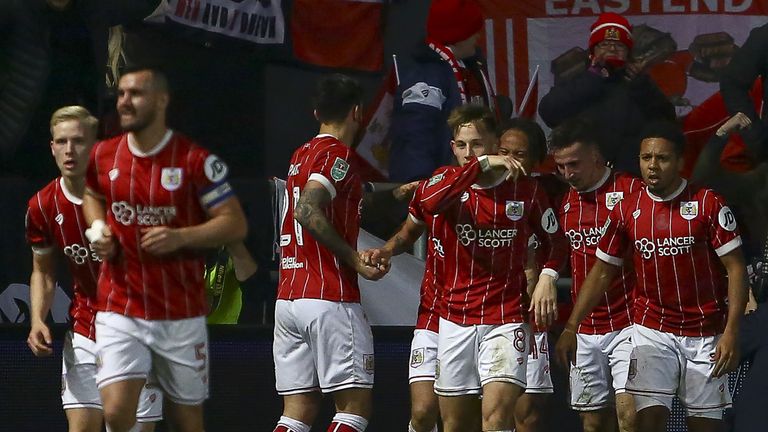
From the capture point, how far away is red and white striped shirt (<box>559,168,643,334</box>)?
9547 mm

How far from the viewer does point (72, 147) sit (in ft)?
27.4

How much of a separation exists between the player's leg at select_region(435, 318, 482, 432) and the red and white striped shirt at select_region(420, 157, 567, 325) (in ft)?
0.25

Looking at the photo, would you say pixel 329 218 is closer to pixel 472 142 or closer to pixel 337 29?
pixel 472 142

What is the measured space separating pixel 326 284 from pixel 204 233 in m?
1.40

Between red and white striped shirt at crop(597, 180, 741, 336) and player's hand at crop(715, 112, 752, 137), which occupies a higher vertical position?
player's hand at crop(715, 112, 752, 137)

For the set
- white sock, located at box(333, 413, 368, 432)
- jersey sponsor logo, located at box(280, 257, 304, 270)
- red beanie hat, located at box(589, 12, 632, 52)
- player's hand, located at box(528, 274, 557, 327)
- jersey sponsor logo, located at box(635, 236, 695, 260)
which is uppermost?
red beanie hat, located at box(589, 12, 632, 52)

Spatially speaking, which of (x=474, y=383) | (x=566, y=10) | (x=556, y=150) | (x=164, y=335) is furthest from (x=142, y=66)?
(x=566, y=10)

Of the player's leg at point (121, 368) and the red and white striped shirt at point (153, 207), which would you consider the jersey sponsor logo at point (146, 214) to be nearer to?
the red and white striped shirt at point (153, 207)

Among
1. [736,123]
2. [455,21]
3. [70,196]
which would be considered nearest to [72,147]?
[70,196]

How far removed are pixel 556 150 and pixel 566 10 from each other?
1.21 metres

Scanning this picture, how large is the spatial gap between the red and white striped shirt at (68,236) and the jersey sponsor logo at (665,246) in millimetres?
2725

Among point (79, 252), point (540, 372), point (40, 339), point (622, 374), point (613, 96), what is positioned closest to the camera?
point (40, 339)

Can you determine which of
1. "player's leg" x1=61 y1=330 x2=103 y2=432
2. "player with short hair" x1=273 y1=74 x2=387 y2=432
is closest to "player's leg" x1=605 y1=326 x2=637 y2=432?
"player with short hair" x1=273 y1=74 x2=387 y2=432

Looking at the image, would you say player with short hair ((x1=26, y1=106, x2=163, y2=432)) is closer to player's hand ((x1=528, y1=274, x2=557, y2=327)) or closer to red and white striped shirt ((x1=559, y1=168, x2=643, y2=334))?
player's hand ((x1=528, y1=274, x2=557, y2=327))
